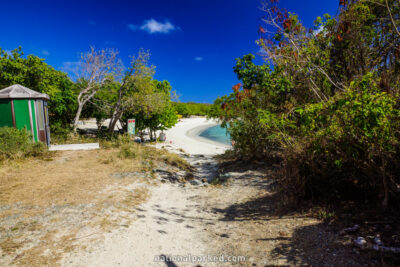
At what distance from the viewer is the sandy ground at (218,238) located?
11.2ft

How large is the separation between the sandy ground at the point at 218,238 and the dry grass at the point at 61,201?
43 centimetres

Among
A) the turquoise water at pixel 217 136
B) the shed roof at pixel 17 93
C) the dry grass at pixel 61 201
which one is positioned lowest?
the turquoise water at pixel 217 136

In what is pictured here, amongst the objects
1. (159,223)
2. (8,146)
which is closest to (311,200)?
(159,223)

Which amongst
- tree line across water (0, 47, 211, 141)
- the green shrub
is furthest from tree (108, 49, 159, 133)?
the green shrub

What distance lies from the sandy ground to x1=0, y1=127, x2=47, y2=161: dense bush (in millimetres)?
7090

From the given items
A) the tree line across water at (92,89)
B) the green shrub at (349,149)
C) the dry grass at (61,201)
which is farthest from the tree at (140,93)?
the green shrub at (349,149)

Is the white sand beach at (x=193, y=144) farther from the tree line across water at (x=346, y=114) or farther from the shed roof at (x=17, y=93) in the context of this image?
the shed roof at (x=17, y=93)

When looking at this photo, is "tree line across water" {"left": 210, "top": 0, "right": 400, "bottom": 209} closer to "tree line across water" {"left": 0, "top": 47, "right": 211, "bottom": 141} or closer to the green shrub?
the green shrub

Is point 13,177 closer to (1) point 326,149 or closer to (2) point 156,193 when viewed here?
(2) point 156,193

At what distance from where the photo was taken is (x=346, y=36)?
590 cm

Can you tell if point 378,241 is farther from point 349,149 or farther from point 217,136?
point 217,136

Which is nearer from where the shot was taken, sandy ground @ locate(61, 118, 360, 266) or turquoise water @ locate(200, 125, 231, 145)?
sandy ground @ locate(61, 118, 360, 266)

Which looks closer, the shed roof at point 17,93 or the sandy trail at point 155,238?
the sandy trail at point 155,238

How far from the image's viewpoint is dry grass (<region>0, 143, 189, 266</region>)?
12.3ft
